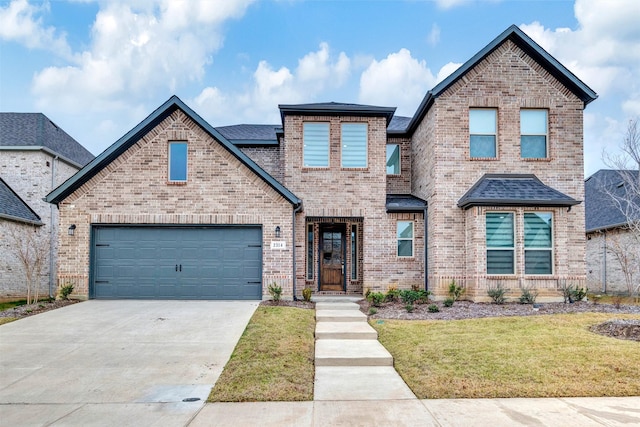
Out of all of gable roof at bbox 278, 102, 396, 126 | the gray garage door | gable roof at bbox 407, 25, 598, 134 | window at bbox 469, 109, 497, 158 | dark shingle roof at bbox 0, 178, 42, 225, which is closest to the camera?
the gray garage door

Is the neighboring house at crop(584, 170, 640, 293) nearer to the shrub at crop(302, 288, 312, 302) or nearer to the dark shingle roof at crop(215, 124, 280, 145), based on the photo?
the shrub at crop(302, 288, 312, 302)

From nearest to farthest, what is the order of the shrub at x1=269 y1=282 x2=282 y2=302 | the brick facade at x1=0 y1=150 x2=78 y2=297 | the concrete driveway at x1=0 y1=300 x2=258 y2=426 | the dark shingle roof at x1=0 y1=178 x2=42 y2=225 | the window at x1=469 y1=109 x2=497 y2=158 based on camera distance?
the concrete driveway at x1=0 y1=300 x2=258 y2=426 < the shrub at x1=269 y1=282 x2=282 y2=302 < the window at x1=469 y1=109 x2=497 y2=158 < the dark shingle roof at x1=0 y1=178 x2=42 y2=225 < the brick facade at x1=0 y1=150 x2=78 y2=297

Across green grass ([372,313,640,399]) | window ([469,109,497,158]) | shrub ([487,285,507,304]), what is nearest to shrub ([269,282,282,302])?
green grass ([372,313,640,399])

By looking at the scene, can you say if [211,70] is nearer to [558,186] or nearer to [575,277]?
[558,186]

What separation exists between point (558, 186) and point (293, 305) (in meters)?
8.79

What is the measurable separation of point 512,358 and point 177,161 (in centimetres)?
1044

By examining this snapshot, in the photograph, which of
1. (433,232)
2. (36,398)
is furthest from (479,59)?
(36,398)

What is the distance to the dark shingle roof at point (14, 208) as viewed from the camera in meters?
16.6

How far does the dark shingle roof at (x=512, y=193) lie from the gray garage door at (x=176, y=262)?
634 cm

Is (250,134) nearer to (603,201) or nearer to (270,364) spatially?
(270,364)

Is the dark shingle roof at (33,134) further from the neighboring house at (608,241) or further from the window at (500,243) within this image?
the neighboring house at (608,241)

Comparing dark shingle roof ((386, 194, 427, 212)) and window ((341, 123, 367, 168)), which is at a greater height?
window ((341, 123, 367, 168))

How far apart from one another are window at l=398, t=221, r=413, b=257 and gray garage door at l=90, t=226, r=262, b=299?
4.59 m

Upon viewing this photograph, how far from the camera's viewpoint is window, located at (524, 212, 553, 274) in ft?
43.5
